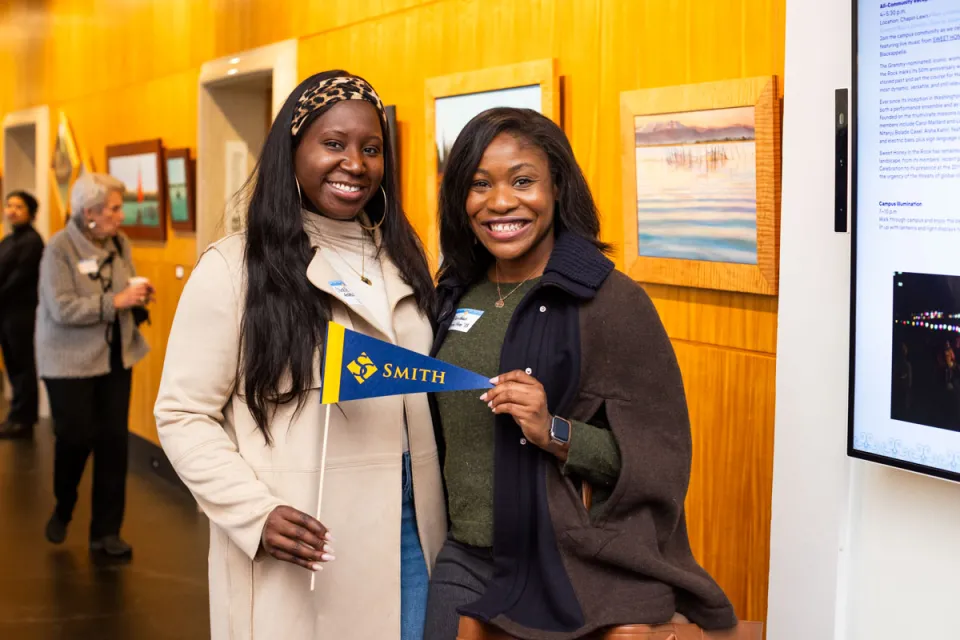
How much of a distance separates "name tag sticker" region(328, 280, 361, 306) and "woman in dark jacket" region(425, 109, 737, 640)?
0.86ft

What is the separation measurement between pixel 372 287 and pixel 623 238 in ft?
6.12

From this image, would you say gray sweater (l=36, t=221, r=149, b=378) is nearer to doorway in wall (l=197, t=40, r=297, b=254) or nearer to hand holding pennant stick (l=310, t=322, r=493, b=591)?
doorway in wall (l=197, t=40, r=297, b=254)

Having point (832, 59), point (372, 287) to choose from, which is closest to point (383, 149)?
point (372, 287)

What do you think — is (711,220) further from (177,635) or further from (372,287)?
(177,635)

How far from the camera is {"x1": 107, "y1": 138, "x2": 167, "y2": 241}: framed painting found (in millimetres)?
9453

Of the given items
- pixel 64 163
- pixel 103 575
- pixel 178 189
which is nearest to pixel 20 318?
pixel 64 163

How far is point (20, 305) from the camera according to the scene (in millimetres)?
10703

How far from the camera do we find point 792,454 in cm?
318

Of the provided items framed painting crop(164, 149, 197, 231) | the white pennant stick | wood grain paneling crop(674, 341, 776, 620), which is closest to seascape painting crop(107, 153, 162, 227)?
framed painting crop(164, 149, 197, 231)

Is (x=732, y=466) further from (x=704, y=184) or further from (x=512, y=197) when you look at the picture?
(x=512, y=197)

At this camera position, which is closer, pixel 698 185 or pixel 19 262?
pixel 698 185

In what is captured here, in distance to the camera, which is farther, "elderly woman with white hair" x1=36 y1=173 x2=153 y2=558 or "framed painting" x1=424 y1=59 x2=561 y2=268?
"elderly woman with white hair" x1=36 y1=173 x2=153 y2=558

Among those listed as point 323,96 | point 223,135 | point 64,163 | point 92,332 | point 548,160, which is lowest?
point 92,332

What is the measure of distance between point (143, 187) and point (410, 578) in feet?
26.2
